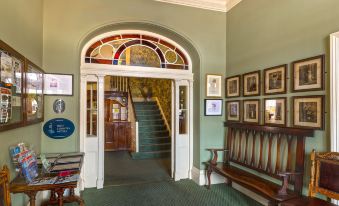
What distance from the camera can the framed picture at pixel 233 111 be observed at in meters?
3.69

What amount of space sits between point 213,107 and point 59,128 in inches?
108

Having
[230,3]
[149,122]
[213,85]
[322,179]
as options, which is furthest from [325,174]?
[149,122]

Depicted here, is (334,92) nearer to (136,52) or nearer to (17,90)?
(136,52)

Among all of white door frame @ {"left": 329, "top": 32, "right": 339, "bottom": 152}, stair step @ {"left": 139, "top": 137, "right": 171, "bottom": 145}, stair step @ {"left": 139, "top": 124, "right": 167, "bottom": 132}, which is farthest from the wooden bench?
stair step @ {"left": 139, "top": 124, "right": 167, "bottom": 132}

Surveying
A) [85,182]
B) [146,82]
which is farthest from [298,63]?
[146,82]

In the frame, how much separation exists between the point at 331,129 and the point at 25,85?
11.1 feet

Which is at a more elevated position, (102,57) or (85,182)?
(102,57)

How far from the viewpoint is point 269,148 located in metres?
2.96

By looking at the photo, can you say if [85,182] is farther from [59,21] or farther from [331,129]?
[331,129]

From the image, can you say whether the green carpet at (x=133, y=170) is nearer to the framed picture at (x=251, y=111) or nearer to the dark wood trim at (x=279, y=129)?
the dark wood trim at (x=279, y=129)

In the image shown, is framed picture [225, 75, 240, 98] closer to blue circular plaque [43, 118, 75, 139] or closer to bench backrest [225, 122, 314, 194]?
bench backrest [225, 122, 314, 194]

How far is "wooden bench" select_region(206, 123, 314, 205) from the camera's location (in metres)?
2.44

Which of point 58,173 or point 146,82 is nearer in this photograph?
point 58,173

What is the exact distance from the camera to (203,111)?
12.8ft
